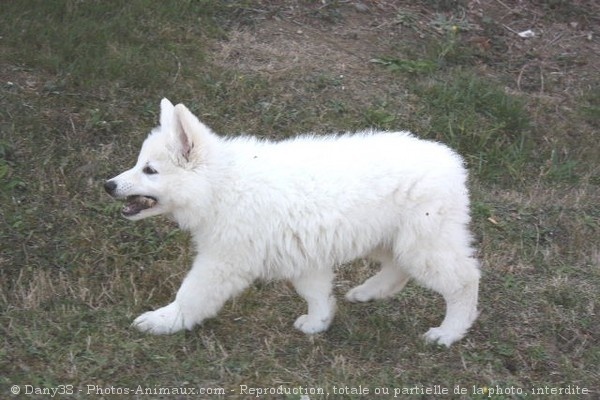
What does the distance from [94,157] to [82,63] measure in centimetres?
110

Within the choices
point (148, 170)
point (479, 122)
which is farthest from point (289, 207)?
point (479, 122)

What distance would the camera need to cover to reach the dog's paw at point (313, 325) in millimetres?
5230

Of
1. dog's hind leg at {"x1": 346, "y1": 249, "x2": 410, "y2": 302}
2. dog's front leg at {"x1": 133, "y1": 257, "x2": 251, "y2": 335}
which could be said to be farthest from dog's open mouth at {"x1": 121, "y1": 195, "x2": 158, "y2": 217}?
dog's hind leg at {"x1": 346, "y1": 249, "x2": 410, "y2": 302}

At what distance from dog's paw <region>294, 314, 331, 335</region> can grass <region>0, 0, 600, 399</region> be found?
0.08 m

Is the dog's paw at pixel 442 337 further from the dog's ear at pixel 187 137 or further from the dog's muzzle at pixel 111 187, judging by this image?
the dog's muzzle at pixel 111 187

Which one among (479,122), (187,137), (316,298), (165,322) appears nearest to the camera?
(187,137)

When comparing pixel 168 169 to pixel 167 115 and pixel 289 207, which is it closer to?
pixel 167 115

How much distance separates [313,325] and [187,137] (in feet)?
4.46

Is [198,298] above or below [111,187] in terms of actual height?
below

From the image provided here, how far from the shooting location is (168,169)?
4.92m

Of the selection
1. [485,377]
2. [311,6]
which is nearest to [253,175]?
[485,377]

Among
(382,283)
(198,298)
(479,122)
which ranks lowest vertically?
(479,122)

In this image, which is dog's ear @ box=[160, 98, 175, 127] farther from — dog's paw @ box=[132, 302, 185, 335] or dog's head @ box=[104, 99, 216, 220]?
dog's paw @ box=[132, 302, 185, 335]

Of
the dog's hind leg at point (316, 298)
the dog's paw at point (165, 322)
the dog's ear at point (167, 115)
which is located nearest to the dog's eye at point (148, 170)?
the dog's ear at point (167, 115)
